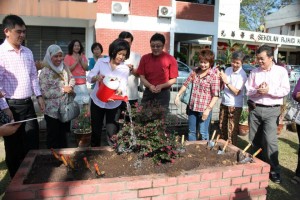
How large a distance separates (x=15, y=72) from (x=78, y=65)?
228 cm

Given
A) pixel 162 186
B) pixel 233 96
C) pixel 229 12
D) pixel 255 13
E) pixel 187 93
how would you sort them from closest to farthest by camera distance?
pixel 162 186 < pixel 187 93 < pixel 233 96 < pixel 229 12 < pixel 255 13

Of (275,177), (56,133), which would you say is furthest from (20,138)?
(275,177)

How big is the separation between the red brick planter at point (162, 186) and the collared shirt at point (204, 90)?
1161 millimetres

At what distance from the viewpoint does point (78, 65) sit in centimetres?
525

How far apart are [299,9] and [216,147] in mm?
33892

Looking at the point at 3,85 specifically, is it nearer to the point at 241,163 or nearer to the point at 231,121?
the point at 241,163

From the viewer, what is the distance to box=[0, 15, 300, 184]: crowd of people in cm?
→ 303

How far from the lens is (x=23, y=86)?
306 cm

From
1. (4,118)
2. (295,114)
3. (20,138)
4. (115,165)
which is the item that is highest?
(4,118)

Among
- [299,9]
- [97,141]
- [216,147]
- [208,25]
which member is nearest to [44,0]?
[208,25]

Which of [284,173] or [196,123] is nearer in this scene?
[284,173]

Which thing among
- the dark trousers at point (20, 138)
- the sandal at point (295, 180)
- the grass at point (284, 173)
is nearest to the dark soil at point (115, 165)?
the dark trousers at point (20, 138)

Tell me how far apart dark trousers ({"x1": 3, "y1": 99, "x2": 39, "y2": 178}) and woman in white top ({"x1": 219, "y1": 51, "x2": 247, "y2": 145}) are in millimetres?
2515

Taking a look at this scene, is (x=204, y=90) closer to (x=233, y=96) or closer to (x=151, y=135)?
(x=233, y=96)
